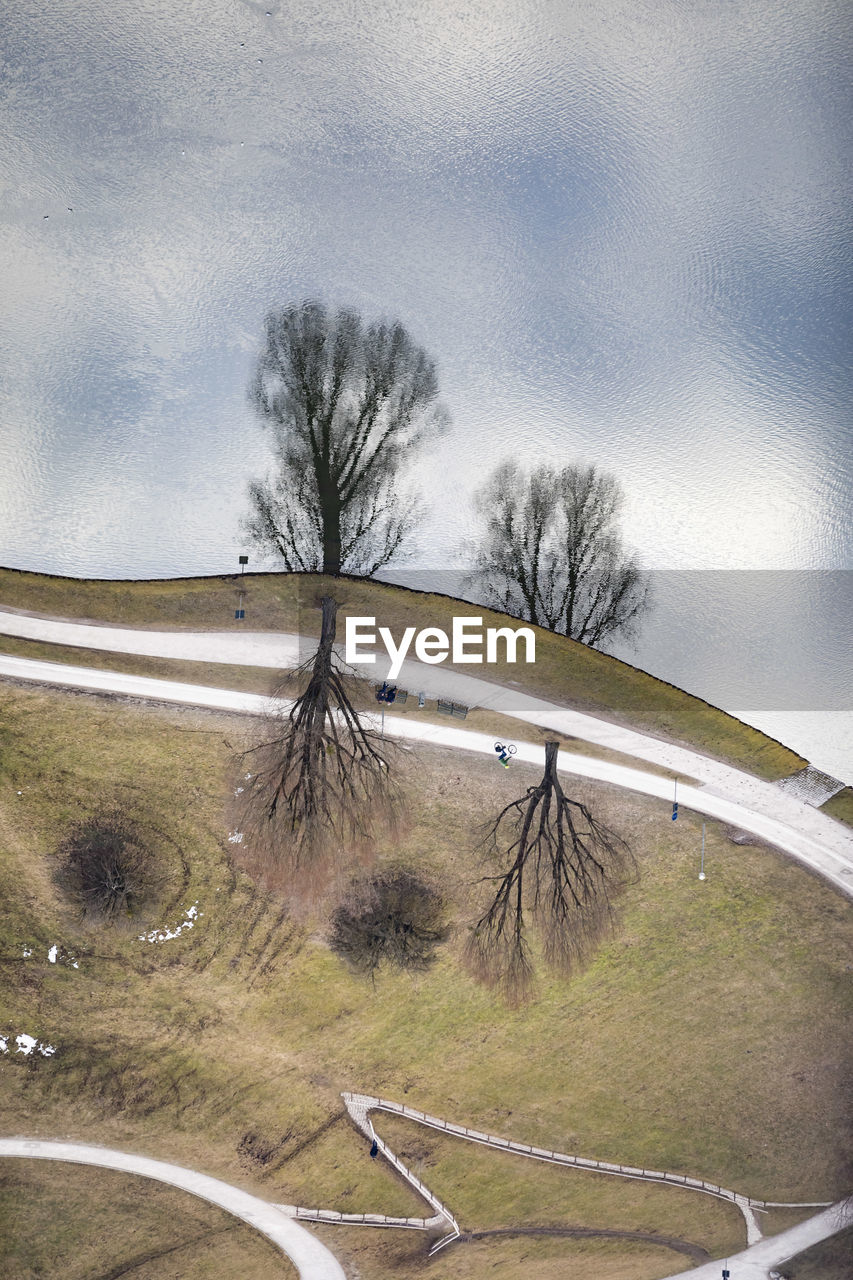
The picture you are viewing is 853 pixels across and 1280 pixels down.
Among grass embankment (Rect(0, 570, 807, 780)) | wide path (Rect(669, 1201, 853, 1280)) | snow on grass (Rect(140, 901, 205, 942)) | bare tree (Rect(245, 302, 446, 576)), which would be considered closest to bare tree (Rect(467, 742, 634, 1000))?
grass embankment (Rect(0, 570, 807, 780))

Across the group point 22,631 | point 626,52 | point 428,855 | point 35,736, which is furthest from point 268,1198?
point 626,52

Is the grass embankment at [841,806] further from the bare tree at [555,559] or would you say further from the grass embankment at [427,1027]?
the bare tree at [555,559]

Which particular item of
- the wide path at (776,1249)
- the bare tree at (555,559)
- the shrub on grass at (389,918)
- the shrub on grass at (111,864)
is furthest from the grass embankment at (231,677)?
the wide path at (776,1249)

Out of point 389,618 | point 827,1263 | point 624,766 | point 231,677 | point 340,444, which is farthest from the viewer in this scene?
point 827,1263

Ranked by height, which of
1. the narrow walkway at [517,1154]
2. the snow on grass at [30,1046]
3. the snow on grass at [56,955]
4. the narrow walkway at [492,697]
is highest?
the narrow walkway at [492,697]

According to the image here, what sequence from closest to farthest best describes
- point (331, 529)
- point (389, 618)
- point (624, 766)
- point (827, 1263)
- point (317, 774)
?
point (317, 774) → point (389, 618) → point (624, 766) → point (331, 529) → point (827, 1263)

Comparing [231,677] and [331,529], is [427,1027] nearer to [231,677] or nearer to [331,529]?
[231,677]

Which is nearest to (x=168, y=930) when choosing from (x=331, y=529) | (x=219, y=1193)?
(x=219, y=1193)
